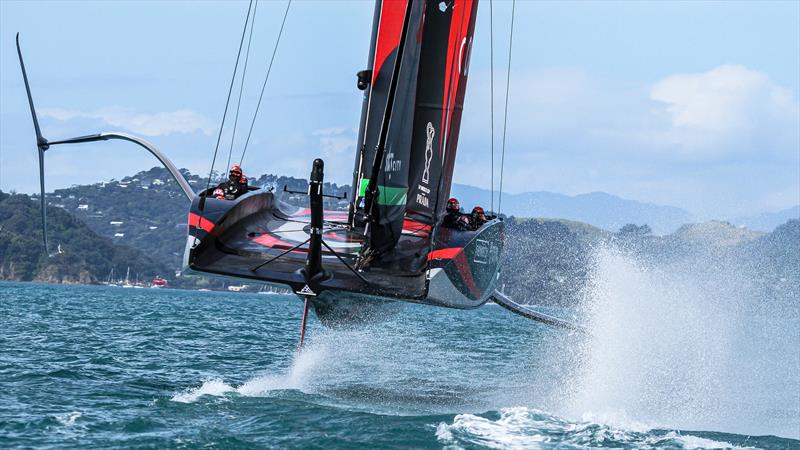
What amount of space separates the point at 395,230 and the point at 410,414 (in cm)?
164

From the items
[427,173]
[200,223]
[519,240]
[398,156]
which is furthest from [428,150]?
[519,240]

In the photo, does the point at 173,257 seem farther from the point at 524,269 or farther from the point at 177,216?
the point at 524,269

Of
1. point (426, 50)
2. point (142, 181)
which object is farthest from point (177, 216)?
point (426, 50)

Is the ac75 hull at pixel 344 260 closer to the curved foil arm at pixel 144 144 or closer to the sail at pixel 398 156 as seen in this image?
the sail at pixel 398 156

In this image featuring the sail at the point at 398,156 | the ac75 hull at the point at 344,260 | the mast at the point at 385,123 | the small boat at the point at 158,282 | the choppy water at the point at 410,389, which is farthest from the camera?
the small boat at the point at 158,282

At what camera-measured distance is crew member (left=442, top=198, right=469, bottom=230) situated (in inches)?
399

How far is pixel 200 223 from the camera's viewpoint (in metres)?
9.24

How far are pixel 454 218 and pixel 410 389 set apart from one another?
164 cm

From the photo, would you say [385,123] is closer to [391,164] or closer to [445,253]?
[391,164]

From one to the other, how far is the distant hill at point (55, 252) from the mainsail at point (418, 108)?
75.9 m

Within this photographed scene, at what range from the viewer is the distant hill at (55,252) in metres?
86.4

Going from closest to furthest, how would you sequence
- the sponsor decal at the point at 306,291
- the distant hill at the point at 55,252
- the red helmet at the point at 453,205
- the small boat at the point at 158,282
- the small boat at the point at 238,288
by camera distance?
the sponsor decal at the point at 306,291 < the red helmet at the point at 453,205 < the distant hill at the point at 55,252 < the small boat at the point at 158,282 < the small boat at the point at 238,288

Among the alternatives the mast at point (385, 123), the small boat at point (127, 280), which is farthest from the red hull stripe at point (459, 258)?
the small boat at point (127, 280)

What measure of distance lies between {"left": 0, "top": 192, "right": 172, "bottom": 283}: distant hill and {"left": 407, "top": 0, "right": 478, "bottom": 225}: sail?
7612 centimetres
